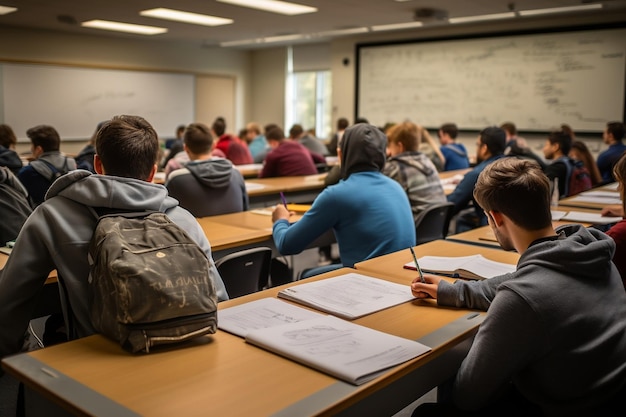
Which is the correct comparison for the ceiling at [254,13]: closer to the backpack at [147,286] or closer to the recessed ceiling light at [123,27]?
the recessed ceiling light at [123,27]

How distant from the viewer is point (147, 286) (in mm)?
1352

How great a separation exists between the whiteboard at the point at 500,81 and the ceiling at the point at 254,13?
795 mm

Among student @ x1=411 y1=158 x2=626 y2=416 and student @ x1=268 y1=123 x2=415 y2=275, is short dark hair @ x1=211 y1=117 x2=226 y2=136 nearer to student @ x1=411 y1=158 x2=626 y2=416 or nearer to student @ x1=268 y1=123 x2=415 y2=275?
student @ x1=268 y1=123 x2=415 y2=275

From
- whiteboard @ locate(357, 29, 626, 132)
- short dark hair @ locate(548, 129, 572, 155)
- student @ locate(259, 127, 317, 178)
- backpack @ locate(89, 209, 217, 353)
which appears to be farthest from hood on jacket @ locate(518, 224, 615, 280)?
whiteboard @ locate(357, 29, 626, 132)

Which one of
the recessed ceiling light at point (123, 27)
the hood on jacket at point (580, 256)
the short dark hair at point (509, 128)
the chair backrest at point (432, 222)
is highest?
the recessed ceiling light at point (123, 27)

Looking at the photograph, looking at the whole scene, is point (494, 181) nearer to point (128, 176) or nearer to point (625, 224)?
point (625, 224)

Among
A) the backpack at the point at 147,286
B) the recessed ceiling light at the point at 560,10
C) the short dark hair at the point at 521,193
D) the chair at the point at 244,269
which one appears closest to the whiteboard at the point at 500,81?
the recessed ceiling light at the point at 560,10

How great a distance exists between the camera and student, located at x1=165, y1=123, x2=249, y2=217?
3688 millimetres

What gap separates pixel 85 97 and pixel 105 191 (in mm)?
9981

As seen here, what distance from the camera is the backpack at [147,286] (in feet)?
4.44

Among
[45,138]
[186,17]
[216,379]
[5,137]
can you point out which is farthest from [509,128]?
[216,379]

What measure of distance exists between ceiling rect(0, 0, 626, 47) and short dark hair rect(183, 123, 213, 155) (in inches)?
146

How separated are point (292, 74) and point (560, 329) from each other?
1188cm

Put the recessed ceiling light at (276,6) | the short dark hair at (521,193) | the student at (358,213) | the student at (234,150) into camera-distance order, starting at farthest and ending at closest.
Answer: the recessed ceiling light at (276,6)
the student at (234,150)
the student at (358,213)
the short dark hair at (521,193)
